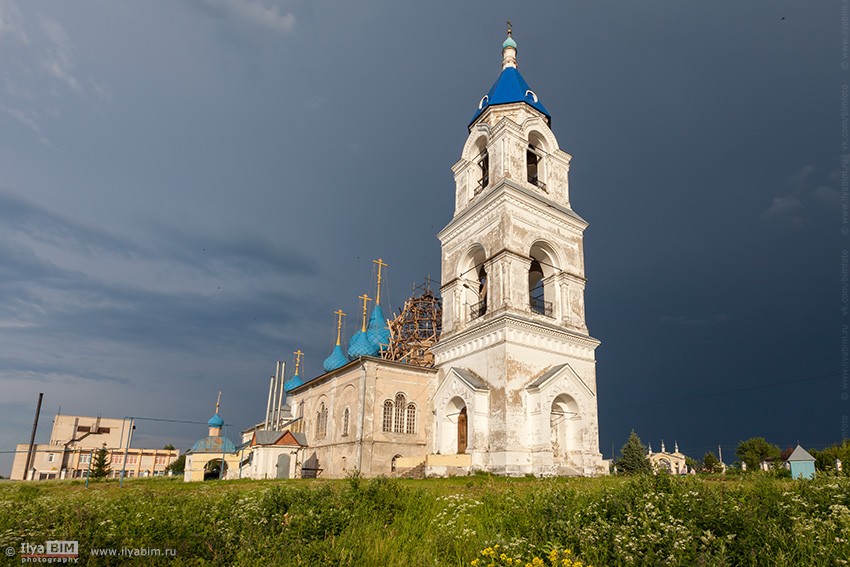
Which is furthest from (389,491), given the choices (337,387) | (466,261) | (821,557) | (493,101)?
(493,101)

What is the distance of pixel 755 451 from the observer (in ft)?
165

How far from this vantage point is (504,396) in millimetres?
21781

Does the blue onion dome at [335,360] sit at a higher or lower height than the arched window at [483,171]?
lower

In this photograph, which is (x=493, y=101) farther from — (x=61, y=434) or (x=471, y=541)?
(x=61, y=434)

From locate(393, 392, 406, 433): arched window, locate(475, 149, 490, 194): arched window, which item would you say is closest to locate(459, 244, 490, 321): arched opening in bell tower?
locate(475, 149, 490, 194): arched window

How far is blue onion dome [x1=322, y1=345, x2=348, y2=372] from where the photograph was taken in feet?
133

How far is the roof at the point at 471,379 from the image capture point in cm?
2286

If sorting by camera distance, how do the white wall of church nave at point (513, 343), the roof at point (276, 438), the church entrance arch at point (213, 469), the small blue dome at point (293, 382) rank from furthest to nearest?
the small blue dome at point (293, 382)
the church entrance arch at point (213, 469)
the roof at point (276, 438)
the white wall of church nave at point (513, 343)

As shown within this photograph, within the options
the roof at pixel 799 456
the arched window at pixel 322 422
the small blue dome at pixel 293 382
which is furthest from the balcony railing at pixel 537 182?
the small blue dome at pixel 293 382

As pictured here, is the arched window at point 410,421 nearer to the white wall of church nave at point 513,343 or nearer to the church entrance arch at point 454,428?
the church entrance arch at point 454,428

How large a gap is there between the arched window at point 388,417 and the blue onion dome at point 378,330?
361 inches

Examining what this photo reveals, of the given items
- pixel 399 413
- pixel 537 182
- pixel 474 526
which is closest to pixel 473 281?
pixel 537 182

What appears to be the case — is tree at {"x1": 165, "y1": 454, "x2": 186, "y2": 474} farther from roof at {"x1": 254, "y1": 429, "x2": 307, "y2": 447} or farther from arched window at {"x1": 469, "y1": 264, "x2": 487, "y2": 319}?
arched window at {"x1": 469, "y1": 264, "x2": 487, "y2": 319}

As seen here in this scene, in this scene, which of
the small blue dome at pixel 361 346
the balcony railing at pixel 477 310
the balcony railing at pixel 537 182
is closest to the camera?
the balcony railing at pixel 477 310
